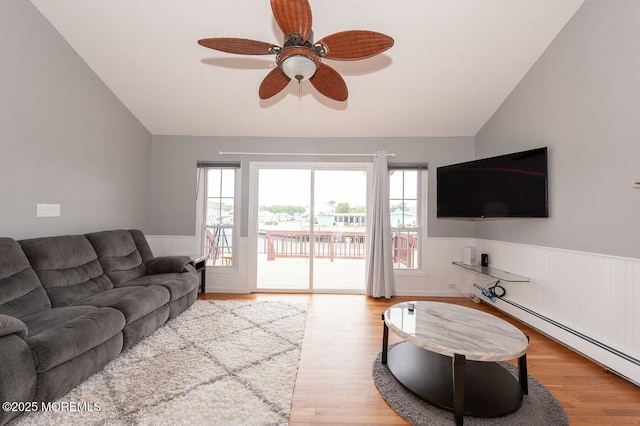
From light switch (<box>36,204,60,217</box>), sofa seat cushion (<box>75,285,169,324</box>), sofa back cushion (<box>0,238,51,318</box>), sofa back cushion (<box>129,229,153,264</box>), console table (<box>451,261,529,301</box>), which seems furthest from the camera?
sofa back cushion (<box>129,229,153,264</box>)

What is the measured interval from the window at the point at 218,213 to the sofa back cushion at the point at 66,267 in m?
1.54

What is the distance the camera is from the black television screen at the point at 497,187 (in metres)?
2.67

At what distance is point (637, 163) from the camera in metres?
1.93

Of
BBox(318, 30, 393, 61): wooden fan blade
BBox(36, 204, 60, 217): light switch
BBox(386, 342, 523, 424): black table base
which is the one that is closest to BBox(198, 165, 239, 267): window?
BBox(36, 204, 60, 217): light switch

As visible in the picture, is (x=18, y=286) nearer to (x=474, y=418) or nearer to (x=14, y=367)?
(x=14, y=367)

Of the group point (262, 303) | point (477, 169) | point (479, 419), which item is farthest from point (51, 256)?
point (477, 169)

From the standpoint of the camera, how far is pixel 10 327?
56.6 inches

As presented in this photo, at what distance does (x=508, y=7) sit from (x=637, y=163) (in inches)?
61.3

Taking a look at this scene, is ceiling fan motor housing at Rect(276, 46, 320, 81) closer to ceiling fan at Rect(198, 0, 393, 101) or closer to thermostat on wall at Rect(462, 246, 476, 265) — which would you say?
ceiling fan at Rect(198, 0, 393, 101)

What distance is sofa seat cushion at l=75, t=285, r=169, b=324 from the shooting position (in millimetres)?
2127

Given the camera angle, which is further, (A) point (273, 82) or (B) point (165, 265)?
(B) point (165, 265)

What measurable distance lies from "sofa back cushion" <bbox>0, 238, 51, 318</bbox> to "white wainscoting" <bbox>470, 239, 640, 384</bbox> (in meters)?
4.25

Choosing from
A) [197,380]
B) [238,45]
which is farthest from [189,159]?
[197,380]

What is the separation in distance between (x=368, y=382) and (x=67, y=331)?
1.92m
